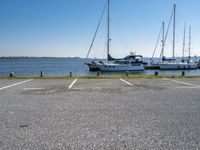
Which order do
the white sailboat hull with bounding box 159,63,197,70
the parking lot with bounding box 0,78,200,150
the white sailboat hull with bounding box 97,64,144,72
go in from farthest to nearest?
the white sailboat hull with bounding box 159,63,197,70 < the white sailboat hull with bounding box 97,64,144,72 < the parking lot with bounding box 0,78,200,150

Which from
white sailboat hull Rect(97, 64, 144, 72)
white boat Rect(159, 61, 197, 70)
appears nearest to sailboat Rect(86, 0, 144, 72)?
white sailboat hull Rect(97, 64, 144, 72)

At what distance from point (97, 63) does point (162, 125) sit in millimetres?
47904

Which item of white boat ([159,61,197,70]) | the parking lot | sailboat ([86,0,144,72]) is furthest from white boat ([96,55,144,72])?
the parking lot

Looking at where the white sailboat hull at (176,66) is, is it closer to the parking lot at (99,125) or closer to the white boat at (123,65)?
the white boat at (123,65)

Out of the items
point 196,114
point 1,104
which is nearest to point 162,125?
point 196,114

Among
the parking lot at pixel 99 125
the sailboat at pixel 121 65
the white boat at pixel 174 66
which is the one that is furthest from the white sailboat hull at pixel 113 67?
the parking lot at pixel 99 125

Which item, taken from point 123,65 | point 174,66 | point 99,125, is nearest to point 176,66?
A: point 174,66

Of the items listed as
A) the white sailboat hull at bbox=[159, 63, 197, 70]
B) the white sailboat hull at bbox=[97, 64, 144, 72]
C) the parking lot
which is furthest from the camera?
the white sailboat hull at bbox=[159, 63, 197, 70]

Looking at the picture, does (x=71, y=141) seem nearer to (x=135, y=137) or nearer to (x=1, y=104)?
(x=135, y=137)

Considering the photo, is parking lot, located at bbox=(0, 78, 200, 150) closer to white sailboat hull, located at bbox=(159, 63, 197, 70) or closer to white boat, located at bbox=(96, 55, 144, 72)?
white boat, located at bbox=(96, 55, 144, 72)

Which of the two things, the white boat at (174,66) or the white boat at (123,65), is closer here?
the white boat at (123,65)

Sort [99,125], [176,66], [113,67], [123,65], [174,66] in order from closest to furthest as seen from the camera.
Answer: [99,125] < [113,67] < [123,65] < [174,66] < [176,66]

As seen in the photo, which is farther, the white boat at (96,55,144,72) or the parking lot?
the white boat at (96,55,144,72)

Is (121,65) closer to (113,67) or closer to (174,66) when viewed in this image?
(113,67)
